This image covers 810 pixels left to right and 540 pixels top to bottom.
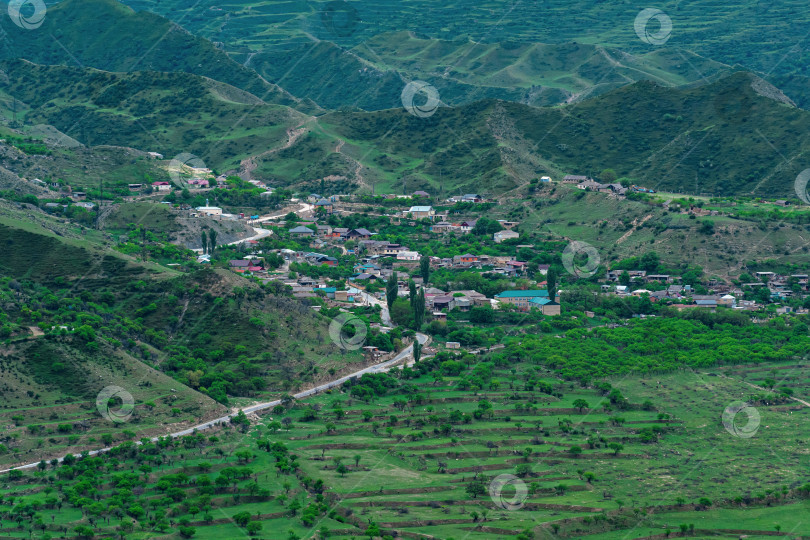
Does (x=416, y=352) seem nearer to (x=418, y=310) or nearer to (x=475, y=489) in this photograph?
(x=418, y=310)

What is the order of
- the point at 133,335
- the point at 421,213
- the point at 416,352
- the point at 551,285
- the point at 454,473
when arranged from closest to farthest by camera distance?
the point at 454,473 → the point at 133,335 → the point at 416,352 → the point at 551,285 → the point at 421,213

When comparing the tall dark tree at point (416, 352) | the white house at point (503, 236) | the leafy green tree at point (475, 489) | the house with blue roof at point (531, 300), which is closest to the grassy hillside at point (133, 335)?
the tall dark tree at point (416, 352)

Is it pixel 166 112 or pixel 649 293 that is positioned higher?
pixel 166 112

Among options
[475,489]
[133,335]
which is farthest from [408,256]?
[475,489]

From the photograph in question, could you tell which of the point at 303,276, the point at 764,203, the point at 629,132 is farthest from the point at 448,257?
the point at 629,132

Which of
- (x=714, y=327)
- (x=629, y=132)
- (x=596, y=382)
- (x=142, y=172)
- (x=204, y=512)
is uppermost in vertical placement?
(x=629, y=132)

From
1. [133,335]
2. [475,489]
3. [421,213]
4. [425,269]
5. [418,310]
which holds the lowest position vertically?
[475,489]

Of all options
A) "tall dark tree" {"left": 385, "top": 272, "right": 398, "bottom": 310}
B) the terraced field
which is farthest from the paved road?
"tall dark tree" {"left": 385, "top": 272, "right": 398, "bottom": 310}

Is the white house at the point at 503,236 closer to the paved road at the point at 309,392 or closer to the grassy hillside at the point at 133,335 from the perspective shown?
the paved road at the point at 309,392

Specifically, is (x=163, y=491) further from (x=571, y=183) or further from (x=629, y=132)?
(x=629, y=132)

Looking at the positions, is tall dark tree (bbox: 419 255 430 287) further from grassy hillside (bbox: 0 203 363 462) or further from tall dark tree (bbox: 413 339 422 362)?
tall dark tree (bbox: 413 339 422 362)

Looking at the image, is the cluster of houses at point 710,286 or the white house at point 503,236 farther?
the white house at point 503,236
